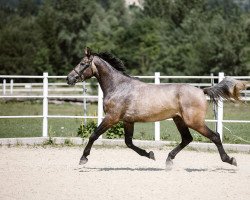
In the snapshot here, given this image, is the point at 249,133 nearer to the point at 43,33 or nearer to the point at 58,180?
the point at 58,180

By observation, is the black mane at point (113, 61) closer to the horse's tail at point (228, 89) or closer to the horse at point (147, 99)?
the horse at point (147, 99)

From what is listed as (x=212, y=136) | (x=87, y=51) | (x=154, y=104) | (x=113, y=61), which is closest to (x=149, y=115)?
(x=154, y=104)

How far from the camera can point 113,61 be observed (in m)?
Result: 10.9

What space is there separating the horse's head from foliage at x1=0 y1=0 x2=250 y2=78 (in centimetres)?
3074

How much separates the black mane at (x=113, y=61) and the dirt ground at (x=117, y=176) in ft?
6.11

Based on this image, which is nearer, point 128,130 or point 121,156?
point 128,130

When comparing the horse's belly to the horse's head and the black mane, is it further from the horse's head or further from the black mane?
the horse's head

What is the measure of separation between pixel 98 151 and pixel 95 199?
614 cm

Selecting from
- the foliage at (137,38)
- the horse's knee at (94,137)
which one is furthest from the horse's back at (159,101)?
the foliage at (137,38)

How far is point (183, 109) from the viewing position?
9.89 metres

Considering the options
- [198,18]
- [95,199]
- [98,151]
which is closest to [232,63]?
[198,18]

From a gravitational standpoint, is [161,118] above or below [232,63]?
below

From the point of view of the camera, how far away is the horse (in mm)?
9906

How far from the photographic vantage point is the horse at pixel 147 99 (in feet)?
32.5
